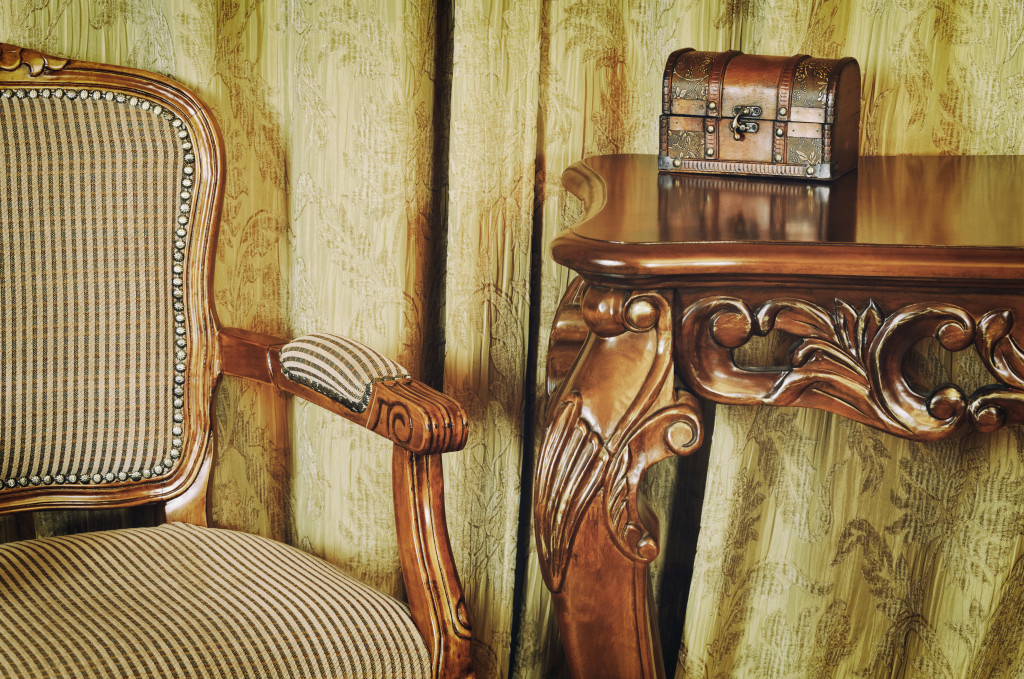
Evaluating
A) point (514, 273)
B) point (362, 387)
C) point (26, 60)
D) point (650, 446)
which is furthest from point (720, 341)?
point (26, 60)

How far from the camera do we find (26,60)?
101 centimetres

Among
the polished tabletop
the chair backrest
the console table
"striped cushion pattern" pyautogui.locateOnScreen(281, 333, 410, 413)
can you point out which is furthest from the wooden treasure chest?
the chair backrest

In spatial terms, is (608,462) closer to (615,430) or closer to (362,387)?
(615,430)

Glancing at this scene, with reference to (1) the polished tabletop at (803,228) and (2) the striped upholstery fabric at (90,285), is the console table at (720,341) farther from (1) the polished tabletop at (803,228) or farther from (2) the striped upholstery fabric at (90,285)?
(2) the striped upholstery fabric at (90,285)

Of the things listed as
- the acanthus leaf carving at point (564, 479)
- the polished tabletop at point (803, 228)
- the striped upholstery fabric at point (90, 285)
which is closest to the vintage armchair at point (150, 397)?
the striped upholstery fabric at point (90, 285)

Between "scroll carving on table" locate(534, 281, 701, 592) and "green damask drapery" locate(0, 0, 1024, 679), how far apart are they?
58cm

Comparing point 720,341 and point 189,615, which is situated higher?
point 720,341

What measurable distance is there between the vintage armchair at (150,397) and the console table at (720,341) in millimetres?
152

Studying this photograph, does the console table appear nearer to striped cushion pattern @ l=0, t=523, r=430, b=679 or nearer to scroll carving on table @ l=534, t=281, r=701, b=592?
scroll carving on table @ l=534, t=281, r=701, b=592

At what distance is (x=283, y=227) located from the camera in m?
1.29

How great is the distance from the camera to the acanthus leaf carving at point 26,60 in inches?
39.6

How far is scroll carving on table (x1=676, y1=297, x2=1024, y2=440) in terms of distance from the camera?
2.15ft

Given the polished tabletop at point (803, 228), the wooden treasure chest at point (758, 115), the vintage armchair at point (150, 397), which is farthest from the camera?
the wooden treasure chest at point (758, 115)

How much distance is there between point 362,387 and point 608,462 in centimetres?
28
